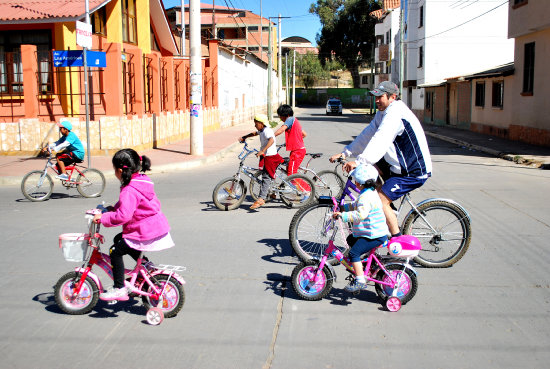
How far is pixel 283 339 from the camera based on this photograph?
14.5 ft

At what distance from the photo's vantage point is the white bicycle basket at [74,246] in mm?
4625

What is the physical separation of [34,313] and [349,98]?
84961 millimetres

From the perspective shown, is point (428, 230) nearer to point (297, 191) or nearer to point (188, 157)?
point (297, 191)

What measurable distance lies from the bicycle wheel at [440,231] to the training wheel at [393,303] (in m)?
1.36

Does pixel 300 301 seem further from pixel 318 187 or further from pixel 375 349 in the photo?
pixel 318 187

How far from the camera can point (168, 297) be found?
4793 millimetres

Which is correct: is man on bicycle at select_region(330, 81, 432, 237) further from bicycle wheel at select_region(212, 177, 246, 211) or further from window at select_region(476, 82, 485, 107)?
window at select_region(476, 82, 485, 107)

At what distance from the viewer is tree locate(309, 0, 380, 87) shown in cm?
7894

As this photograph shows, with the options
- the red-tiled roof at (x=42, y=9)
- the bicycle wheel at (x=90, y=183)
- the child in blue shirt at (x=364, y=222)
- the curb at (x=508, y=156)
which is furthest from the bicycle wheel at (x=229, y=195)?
the red-tiled roof at (x=42, y=9)

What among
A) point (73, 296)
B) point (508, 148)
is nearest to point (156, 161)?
point (73, 296)

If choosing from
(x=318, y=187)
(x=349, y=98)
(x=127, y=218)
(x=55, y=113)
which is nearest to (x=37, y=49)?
(x=55, y=113)

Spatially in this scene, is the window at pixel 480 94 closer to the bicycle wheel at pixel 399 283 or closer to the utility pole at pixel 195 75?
the utility pole at pixel 195 75

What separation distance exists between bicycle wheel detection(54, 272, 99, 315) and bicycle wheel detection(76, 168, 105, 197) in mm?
6514

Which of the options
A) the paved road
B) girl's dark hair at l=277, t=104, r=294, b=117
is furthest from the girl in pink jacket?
girl's dark hair at l=277, t=104, r=294, b=117
